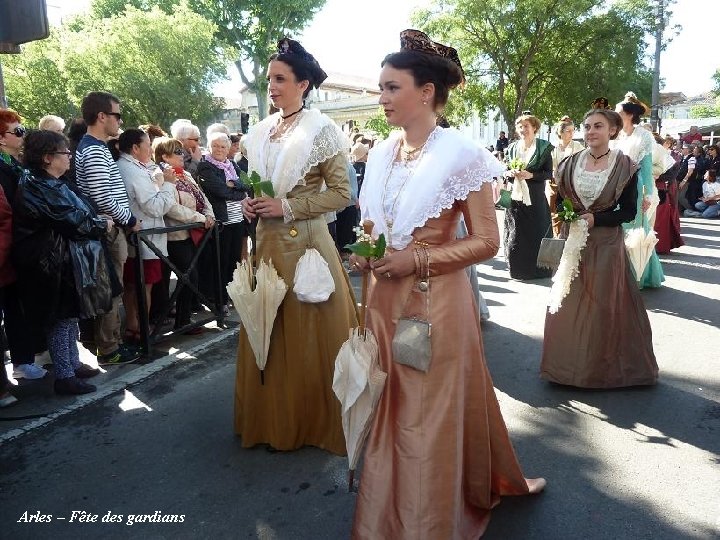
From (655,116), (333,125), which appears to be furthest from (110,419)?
(655,116)

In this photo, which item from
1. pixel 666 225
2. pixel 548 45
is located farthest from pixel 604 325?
pixel 548 45

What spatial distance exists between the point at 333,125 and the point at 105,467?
2419 mm

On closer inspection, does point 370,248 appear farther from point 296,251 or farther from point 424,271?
point 296,251

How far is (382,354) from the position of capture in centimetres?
231

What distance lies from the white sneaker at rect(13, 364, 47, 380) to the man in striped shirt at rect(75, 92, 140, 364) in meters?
0.48

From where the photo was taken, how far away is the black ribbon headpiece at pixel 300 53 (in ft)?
10.3

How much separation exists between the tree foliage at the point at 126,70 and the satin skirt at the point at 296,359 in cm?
3255

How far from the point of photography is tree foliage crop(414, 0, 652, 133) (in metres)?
25.9

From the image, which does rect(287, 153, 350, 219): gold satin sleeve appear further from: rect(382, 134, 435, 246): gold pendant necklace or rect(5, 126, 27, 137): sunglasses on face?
rect(5, 126, 27, 137): sunglasses on face

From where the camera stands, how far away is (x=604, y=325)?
164 inches

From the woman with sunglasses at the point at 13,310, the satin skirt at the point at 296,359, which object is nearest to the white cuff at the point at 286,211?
the satin skirt at the point at 296,359

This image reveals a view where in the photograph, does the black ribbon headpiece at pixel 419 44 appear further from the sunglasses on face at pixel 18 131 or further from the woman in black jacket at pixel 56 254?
the sunglasses on face at pixel 18 131

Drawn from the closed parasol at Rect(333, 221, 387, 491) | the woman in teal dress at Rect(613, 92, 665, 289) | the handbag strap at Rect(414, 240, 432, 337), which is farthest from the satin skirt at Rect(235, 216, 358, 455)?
the woman in teal dress at Rect(613, 92, 665, 289)

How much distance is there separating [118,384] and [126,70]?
32788mm
